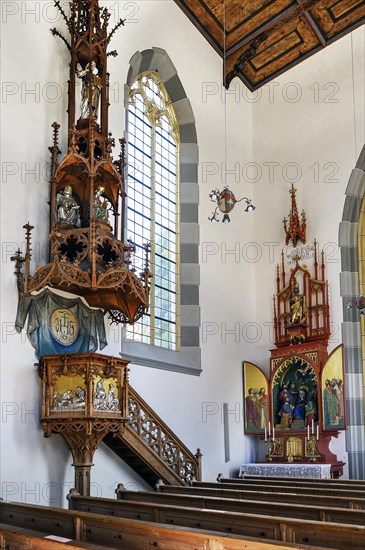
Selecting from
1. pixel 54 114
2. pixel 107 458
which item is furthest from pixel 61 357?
pixel 54 114

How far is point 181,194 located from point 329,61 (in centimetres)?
477

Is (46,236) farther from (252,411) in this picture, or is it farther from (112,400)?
(252,411)

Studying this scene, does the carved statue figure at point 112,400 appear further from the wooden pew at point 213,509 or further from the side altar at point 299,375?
the side altar at point 299,375

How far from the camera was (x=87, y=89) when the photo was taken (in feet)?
32.9

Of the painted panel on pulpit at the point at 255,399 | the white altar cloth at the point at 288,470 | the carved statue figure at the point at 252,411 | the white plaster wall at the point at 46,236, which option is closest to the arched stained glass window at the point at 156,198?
the white plaster wall at the point at 46,236

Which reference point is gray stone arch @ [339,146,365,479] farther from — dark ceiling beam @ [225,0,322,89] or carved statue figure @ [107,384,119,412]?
carved statue figure @ [107,384,119,412]

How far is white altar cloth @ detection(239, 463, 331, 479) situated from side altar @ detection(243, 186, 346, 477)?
0.36 m

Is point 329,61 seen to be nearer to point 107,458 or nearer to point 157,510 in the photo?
point 107,458

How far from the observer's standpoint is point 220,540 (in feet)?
15.3

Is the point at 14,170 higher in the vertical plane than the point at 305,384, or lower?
higher

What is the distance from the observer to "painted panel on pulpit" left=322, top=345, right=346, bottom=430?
12.2 metres

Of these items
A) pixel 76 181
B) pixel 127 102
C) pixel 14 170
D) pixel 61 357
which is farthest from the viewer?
pixel 127 102

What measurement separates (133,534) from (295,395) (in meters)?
8.30

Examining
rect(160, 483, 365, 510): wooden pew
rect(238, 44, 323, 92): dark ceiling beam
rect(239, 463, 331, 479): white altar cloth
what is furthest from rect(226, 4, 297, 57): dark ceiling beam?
rect(160, 483, 365, 510): wooden pew
